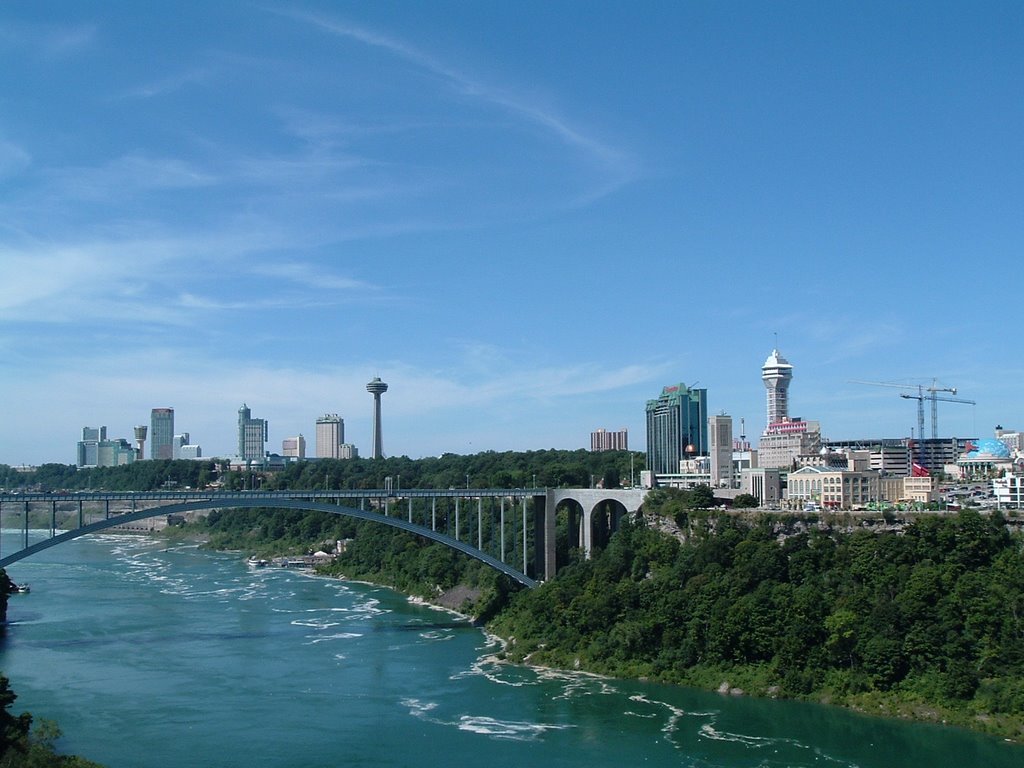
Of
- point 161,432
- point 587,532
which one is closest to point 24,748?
point 587,532

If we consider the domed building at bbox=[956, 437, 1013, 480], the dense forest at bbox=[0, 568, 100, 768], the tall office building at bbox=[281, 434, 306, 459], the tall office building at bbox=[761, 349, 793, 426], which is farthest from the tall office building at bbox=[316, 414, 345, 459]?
the dense forest at bbox=[0, 568, 100, 768]

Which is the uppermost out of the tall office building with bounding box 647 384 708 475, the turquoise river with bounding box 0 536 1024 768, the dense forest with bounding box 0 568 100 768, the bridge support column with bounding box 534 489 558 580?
the tall office building with bounding box 647 384 708 475

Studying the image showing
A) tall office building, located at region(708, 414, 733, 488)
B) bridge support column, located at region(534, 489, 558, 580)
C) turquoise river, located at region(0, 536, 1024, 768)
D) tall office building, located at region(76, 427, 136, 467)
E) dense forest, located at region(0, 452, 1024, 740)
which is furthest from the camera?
tall office building, located at region(76, 427, 136, 467)

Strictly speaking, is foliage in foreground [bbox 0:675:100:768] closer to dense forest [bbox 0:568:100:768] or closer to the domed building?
dense forest [bbox 0:568:100:768]

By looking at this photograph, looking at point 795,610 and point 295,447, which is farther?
point 295,447

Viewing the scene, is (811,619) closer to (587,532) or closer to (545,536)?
(587,532)

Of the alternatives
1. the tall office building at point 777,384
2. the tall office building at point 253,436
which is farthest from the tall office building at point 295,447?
the tall office building at point 777,384
